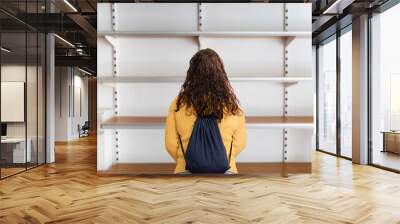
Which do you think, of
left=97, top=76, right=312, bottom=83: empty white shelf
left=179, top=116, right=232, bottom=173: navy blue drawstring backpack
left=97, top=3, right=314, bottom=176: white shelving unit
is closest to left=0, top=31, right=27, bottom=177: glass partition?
left=97, top=3, right=314, bottom=176: white shelving unit

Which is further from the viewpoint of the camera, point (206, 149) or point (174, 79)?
point (174, 79)

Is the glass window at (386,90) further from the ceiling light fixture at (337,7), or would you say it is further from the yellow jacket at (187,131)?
the yellow jacket at (187,131)

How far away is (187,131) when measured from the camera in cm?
145

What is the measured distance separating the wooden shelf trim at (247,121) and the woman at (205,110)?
279cm

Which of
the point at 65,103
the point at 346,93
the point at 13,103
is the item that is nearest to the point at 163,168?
the point at 13,103

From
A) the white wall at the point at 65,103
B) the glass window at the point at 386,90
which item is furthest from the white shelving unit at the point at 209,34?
the white wall at the point at 65,103

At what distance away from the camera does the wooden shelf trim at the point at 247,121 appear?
433cm

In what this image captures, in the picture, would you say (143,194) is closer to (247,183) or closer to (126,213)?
(126,213)

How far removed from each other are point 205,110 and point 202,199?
249cm

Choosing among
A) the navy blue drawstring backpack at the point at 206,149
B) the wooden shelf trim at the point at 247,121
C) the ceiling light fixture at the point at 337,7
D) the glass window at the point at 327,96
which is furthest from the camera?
the glass window at the point at 327,96

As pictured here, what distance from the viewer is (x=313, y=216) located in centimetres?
313

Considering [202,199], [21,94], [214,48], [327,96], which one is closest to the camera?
[202,199]

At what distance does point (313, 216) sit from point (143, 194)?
1736 millimetres

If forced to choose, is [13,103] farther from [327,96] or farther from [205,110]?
[327,96]
